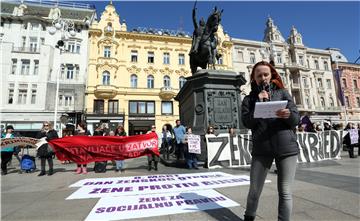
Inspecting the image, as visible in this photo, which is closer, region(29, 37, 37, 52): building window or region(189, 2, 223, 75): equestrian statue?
region(189, 2, 223, 75): equestrian statue

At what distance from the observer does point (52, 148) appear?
23.4 ft

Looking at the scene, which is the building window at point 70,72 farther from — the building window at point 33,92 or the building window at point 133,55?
the building window at point 133,55

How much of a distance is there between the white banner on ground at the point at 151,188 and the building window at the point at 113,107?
2681 centimetres

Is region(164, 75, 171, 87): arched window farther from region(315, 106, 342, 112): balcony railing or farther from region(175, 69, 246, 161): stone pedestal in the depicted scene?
region(315, 106, 342, 112): balcony railing

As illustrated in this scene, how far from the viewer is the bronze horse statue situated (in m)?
8.72

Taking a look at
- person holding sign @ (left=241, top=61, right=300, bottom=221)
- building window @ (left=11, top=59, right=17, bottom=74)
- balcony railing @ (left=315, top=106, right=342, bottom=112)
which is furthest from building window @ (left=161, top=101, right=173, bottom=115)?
person holding sign @ (left=241, top=61, right=300, bottom=221)

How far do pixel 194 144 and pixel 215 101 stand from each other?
1819 mm

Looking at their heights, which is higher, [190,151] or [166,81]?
[166,81]

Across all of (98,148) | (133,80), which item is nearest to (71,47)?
Result: (133,80)

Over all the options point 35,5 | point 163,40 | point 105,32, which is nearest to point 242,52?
point 163,40

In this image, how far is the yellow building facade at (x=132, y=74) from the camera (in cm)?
3002

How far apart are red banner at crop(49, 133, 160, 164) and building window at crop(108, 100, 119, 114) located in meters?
23.6

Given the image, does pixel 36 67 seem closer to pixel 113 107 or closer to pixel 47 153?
pixel 113 107

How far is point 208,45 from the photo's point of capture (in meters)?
9.07
